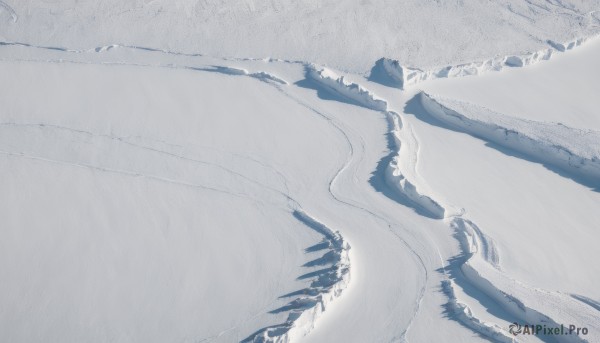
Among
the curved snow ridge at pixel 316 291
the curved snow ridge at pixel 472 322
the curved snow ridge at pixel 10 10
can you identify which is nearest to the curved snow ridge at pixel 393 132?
the curved snow ridge at pixel 316 291

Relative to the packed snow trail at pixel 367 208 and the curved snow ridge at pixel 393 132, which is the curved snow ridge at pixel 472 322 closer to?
the packed snow trail at pixel 367 208

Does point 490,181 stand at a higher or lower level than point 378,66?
lower

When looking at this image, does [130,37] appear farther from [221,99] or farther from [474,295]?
[474,295]

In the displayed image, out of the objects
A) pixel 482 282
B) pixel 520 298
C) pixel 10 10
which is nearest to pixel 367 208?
pixel 482 282

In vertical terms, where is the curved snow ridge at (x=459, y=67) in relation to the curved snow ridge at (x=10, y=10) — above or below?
below

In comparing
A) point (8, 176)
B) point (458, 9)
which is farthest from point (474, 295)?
point (458, 9)

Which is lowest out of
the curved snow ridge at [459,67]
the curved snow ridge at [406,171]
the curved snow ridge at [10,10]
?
the curved snow ridge at [406,171]

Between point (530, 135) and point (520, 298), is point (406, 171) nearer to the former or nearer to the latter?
point (530, 135)
